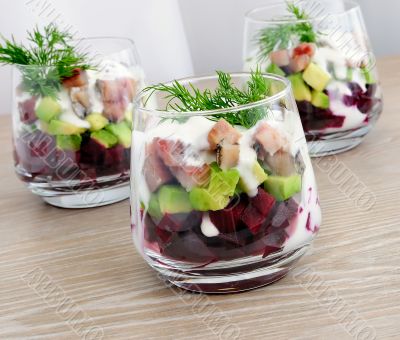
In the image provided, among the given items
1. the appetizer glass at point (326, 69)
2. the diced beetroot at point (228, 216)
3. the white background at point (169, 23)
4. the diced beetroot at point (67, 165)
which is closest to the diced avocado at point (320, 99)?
the appetizer glass at point (326, 69)

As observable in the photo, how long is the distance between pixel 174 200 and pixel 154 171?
0.04 meters

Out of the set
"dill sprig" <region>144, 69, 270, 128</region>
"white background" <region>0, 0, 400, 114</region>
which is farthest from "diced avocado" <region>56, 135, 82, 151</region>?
"white background" <region>0, 0, 400, 114</region>

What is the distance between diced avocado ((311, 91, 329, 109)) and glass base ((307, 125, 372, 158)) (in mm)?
59

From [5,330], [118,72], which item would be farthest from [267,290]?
[118,72]

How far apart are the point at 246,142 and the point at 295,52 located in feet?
1.54

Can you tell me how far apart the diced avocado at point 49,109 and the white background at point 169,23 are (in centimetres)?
131

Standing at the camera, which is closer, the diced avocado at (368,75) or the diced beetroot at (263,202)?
the diced beetroot at (263,202)

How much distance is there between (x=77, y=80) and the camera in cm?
113

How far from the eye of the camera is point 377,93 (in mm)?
1285

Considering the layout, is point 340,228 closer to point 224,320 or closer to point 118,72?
point 224,320

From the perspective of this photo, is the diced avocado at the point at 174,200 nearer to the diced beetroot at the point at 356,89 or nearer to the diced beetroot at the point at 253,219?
the diced beetroot at the point at 253,219

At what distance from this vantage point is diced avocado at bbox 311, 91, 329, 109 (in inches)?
48.3

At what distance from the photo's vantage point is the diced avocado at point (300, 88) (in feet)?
4.00

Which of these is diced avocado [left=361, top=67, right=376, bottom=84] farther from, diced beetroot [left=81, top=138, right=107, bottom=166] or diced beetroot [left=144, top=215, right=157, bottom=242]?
diced beetroot [left=144, top=215, right=157, bottom=242]
